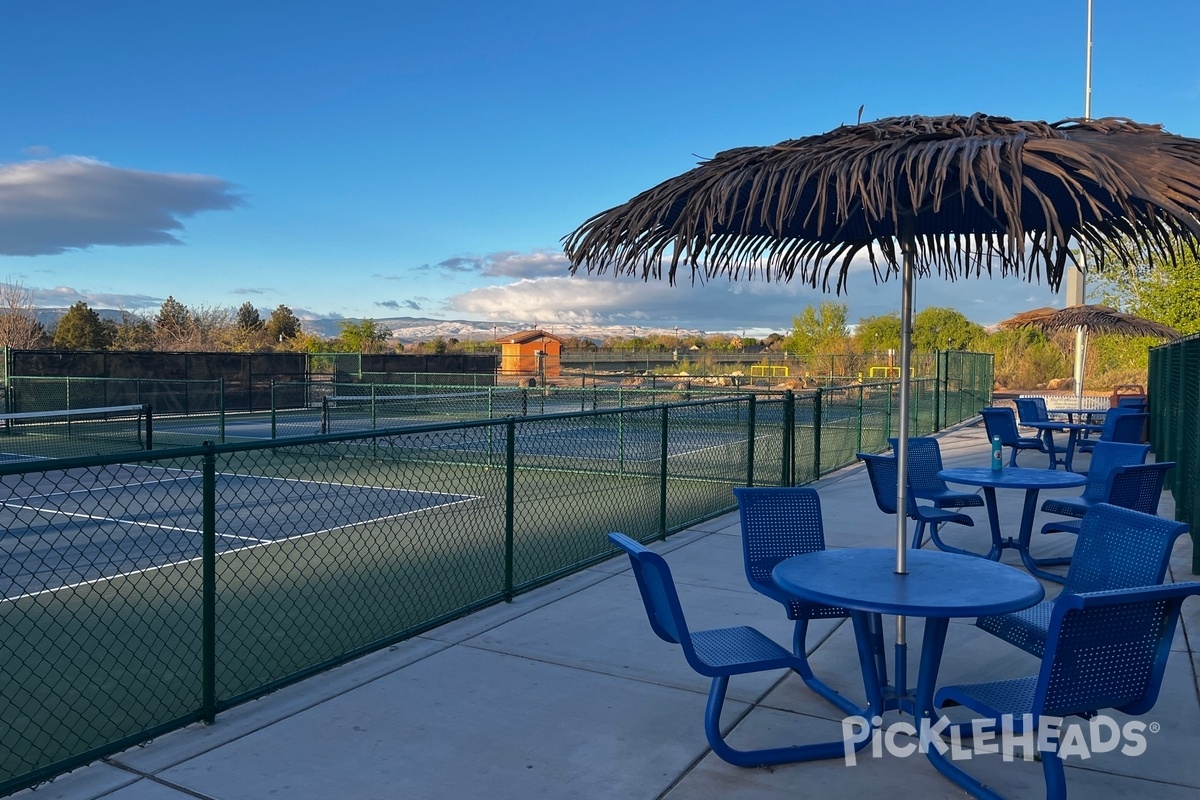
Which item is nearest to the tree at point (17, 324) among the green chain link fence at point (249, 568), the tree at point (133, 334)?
the tree at point (133, 334)

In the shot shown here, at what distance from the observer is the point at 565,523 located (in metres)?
10.4

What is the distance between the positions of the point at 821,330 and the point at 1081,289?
94.1 ft

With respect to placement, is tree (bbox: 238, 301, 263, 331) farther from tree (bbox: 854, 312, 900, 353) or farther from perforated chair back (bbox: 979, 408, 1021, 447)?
perforated chair back (bbox: 979, 408, 1021, 447)

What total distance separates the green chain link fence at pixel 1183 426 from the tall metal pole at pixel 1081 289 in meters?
8.24

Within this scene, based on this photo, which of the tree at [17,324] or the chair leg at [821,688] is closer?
the chair leg at [821,688]

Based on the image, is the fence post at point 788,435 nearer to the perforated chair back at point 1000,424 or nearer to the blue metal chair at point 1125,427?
the perforated chair back at point 1000,424

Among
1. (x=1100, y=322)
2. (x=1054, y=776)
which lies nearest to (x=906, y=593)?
(x=1054, y=776)

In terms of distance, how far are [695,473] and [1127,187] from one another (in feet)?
37.5

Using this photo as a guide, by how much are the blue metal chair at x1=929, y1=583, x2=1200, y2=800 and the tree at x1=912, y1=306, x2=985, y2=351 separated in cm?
5565

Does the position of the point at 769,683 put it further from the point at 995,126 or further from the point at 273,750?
the point at 995,126

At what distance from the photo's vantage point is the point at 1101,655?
321cm

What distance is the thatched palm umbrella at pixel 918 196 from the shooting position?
3.32 metres

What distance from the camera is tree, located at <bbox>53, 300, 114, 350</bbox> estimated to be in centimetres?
5062

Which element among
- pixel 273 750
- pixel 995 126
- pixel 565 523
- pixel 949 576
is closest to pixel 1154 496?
pixel 949 576
